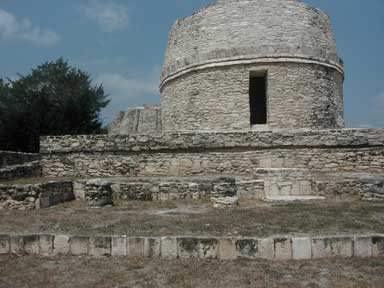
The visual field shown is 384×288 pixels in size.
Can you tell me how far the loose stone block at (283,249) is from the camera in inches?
173

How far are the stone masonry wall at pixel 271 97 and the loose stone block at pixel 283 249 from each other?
954 centimetres

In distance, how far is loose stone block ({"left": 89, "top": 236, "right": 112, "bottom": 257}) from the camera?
15.3 feet

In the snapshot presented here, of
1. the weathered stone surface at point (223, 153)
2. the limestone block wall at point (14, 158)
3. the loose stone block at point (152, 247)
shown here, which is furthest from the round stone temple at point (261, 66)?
the loose stone block at point (152, 247)

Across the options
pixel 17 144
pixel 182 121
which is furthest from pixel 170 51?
pixel 17 144

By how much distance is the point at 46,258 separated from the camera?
15.3ft

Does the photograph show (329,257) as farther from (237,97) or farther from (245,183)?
(237,97)

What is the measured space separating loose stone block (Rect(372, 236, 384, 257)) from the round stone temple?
9521mm

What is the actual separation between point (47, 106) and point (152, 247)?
54.0 feet

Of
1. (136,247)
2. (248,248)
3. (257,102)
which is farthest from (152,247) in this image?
(257,102)

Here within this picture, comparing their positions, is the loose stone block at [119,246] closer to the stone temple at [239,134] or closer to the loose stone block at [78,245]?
the loose stone block at [78,245]

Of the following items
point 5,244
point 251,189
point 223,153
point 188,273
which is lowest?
point 188,273

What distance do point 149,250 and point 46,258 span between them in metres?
1.38

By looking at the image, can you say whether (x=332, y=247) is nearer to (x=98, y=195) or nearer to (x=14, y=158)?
(x=98, y=195)

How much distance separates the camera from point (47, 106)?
62.2 feet
